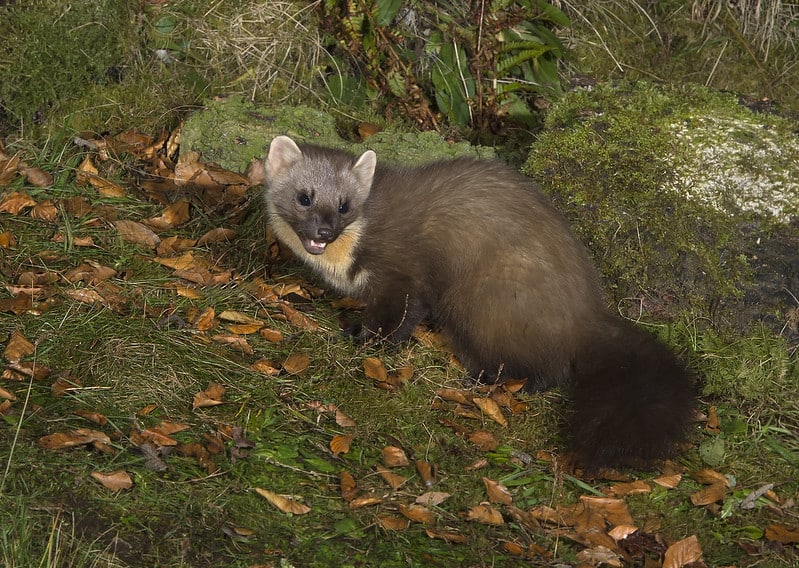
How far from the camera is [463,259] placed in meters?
5.39

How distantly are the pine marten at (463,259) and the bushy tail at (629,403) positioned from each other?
0.02m

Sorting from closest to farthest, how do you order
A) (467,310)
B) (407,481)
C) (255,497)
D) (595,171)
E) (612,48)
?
(255,497)
(407,481)
(467,310)
(595,171)
(612,48)

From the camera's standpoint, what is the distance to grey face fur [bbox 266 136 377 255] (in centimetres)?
538

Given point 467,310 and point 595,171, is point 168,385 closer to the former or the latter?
point 467,310

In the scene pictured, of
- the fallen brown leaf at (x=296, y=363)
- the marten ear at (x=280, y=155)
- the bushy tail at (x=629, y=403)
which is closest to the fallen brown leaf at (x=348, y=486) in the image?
the fallen brown leaf at (x=296, y=363)

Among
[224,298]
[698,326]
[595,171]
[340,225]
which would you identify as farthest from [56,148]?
[698,326]

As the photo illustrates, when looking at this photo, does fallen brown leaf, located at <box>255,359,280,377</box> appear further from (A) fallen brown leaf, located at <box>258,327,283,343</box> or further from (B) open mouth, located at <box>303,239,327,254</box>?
(B) open mouth, located at <box>303,239,327,254</box>

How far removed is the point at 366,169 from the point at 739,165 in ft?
7.81

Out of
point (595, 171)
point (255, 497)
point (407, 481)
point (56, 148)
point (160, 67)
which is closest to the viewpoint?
point (255, 497)

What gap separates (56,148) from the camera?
6.72 metres

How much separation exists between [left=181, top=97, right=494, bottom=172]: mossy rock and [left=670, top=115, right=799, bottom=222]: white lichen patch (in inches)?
59.8

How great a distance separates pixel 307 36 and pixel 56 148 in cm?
223

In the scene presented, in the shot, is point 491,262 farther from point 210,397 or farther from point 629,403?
point 210,397

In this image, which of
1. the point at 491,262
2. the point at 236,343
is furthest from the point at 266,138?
the point at 491,262
